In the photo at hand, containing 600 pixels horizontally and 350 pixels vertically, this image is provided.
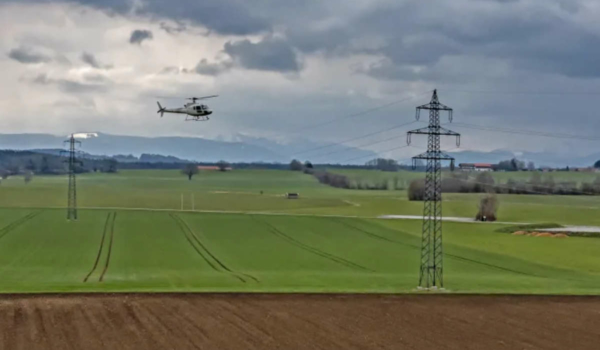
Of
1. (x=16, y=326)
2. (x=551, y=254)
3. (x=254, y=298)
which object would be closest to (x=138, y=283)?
(x=254, y=298)

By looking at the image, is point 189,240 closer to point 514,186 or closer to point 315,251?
point 315,251

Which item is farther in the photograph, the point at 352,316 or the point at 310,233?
the point at 310,233

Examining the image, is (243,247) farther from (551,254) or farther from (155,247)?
(551,254)

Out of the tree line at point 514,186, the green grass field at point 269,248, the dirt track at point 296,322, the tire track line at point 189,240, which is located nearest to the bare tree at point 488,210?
the green grass field at point 269,248

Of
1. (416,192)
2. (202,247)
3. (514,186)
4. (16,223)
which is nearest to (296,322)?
(202,247)

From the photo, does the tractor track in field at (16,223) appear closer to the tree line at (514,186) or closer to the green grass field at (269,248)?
the green grass field at (269,248)

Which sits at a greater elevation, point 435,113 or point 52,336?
point 435,113

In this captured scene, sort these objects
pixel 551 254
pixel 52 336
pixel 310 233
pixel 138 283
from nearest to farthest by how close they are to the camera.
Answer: pixel 52 336 → pixel 138 283 → pixel 551 254 → pixel 310 233
